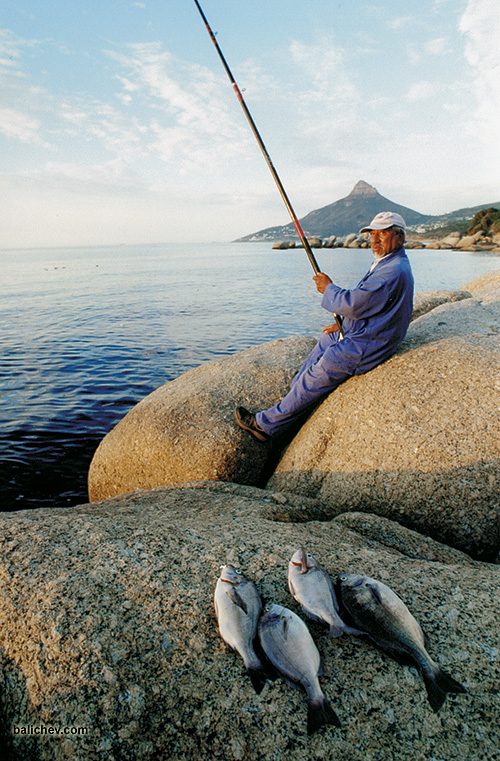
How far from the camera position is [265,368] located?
276 inches

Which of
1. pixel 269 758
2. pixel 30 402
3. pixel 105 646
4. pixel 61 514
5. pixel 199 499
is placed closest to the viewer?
pixel 269 758

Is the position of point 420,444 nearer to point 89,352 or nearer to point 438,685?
point 438,685

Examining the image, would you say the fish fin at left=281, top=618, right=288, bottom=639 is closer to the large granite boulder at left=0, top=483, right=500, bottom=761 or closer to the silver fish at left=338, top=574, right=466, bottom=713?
the large granite boulder at left=0, top=483, right=500, bottom=761

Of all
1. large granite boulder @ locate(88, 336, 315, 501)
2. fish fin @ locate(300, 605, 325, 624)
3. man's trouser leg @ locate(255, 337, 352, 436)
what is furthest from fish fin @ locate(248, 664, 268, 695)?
man's trouser leg @ locate(255, 337, 352, 436)

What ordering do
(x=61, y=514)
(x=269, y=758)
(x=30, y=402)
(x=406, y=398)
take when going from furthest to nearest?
(x=30, y=402), (x=406, y=398), (x=61, y=514), (x=269, y=758)

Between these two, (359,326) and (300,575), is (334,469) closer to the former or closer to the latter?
(359,326)

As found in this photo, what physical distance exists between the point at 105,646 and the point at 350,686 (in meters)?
1.36

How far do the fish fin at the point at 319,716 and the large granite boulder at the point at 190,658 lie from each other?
0.20ft

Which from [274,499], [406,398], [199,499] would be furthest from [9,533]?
[406,398]

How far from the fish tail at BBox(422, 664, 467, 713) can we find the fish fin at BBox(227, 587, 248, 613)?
102 cm

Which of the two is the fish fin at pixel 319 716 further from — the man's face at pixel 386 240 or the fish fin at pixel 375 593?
the man's face at pixel 386 240

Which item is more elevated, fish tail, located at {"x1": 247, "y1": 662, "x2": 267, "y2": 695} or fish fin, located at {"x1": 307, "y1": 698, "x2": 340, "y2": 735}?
fish tail, located at {"x1": 247, "y1": 662, "x2": 267, "y2": 695}

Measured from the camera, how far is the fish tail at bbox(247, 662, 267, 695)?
216 cm

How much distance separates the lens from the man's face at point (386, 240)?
4801mm
